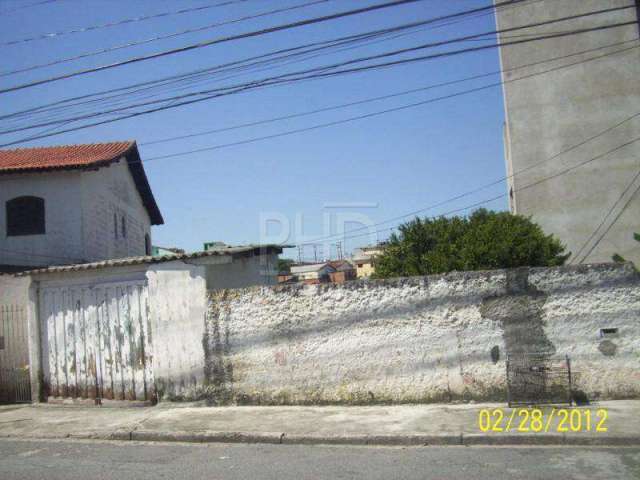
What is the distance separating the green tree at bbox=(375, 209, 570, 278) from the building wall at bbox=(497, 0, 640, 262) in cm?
1212

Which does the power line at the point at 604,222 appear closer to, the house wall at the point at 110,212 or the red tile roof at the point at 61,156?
the house wall at the point at 110,212

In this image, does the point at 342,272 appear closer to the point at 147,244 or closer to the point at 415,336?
the point at 147,244

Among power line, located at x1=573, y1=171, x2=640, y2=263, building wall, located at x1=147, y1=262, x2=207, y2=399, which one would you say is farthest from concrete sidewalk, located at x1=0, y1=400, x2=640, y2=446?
power line, located at x1=573, y1=171, x2=640, y2=263

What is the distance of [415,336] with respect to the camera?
903 centimetres

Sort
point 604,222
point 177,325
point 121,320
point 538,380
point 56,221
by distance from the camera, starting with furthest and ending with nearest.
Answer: point 604,222, point 56,221, point 121,320, point 177,325, point 538,380

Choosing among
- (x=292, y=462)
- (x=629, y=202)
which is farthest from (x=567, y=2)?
(x=292, y=462)

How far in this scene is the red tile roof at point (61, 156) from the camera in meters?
18.3

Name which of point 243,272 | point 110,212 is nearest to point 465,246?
point 243,272

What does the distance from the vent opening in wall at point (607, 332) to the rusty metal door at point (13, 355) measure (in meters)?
10.5

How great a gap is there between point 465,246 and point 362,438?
5.08 m

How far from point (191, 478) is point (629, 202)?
2297cm

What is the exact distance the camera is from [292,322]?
9.47 metres

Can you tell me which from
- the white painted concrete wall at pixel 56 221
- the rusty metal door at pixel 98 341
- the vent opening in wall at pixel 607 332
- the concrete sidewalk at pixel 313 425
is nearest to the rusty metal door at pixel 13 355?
the rusty metal door at pixel 98 341

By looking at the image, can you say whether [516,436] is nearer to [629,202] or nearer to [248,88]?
[248,88]
